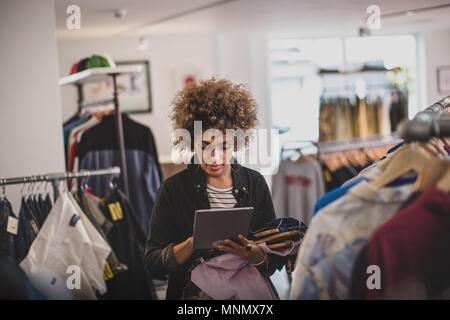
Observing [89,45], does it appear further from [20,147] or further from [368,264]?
[368,264]

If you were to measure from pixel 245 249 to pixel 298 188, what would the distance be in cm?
176

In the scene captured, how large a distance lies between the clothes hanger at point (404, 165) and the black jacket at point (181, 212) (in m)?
0.52

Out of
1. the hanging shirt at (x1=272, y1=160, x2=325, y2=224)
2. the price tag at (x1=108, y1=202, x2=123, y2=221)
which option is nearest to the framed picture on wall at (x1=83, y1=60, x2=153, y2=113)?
the hanging shirt at (x1=272, y1=160, x2=325, y2=224)

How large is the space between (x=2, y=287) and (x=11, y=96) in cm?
85

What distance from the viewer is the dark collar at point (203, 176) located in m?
1.38

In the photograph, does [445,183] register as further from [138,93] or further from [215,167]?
[138,93]

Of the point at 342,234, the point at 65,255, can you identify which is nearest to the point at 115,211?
the point at 65,255

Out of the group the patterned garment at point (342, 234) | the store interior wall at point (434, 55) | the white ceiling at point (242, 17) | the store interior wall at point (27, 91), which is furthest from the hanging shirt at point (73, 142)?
the patterned garment at point (342, 234)

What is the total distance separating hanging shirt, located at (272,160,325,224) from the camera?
2.91 meters

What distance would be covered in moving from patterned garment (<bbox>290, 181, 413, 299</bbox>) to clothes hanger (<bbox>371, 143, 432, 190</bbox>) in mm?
19

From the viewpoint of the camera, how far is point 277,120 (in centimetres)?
490

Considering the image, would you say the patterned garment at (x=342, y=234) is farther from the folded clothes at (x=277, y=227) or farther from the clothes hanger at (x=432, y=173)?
the folded clothes at (x=277, y=227)

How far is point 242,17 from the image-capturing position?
3777 millimetres

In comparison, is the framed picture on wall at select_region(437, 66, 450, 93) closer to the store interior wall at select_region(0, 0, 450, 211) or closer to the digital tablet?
the store interior wall at select_region(0, 0, 450, 211)
